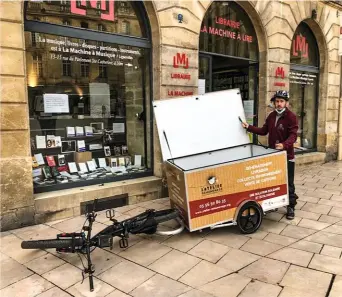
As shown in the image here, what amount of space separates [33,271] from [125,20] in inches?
169

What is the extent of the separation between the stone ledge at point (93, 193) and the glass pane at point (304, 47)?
19.0ft

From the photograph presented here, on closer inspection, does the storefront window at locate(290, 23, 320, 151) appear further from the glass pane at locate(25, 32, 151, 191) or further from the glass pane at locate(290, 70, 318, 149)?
the glass pane at locate(25, 32, 151, 191)

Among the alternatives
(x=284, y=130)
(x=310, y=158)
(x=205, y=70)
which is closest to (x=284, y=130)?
(x=284, y=130)

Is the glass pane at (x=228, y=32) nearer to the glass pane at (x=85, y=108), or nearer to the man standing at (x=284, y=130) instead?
the glass pane at (x=85, y=108)

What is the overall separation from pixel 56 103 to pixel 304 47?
24.6 ft

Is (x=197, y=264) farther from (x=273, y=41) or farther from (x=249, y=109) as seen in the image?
(x=273, y=41)

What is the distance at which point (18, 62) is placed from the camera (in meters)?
4.37

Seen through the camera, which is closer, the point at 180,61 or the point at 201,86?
the point at 180,61

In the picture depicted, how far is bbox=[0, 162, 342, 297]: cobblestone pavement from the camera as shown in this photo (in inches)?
118

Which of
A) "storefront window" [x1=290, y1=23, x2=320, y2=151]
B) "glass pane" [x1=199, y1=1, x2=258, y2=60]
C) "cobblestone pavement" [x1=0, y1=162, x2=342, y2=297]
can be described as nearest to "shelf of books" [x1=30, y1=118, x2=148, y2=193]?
"cobblestone pavement" [x1=0, y1=162, x2=342, y2=297]

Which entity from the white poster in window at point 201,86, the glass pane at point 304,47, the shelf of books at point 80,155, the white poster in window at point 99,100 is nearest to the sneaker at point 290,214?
the shelf of books at point 80,155

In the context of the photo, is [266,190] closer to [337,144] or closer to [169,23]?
[169,23]

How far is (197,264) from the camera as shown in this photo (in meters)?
3.46

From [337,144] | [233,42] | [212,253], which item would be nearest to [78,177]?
[212,253]
